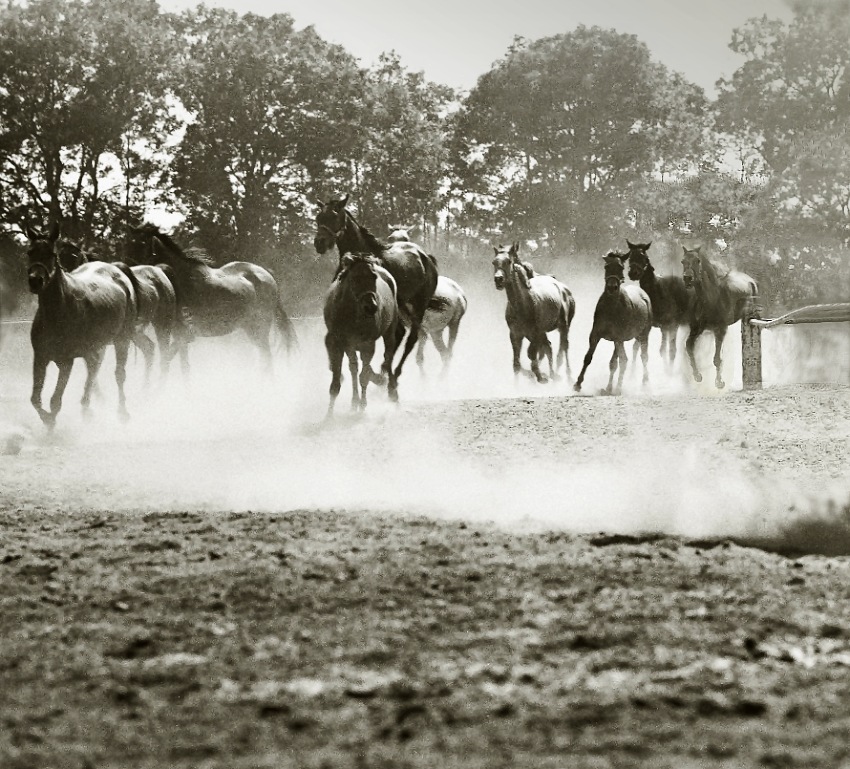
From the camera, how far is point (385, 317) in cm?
1428

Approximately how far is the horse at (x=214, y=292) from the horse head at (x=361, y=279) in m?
4.26

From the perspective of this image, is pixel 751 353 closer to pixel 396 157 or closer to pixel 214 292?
pixel 214 292

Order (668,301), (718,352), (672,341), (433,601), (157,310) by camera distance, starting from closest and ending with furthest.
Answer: (433,601) → (157,310) → (718,352) → (668,301) → (672,341)

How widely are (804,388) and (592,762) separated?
12320mm

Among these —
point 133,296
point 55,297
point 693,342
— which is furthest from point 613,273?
point 55,297

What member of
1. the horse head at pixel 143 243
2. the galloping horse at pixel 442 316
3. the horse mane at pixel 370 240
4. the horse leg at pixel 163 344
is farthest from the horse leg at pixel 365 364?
the horse head at pixel 143 243

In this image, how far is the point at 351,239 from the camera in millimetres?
15164

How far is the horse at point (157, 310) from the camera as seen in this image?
16.3 meters

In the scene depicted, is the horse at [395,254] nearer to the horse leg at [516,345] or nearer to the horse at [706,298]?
the horse leg at [516,345]

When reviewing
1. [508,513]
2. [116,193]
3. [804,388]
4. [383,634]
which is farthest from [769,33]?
[383,634]

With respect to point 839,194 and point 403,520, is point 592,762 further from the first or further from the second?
point 839,194

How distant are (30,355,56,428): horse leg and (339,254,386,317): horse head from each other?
3.38 meters

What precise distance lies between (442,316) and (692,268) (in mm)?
4015

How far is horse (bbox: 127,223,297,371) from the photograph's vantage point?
17406mm
